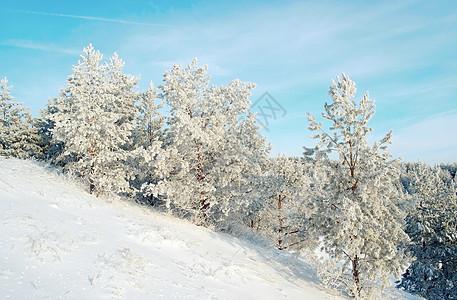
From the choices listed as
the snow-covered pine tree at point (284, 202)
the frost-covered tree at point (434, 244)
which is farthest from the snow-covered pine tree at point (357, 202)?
the frost-covered tree at point (434, 244)

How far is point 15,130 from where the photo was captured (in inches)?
881

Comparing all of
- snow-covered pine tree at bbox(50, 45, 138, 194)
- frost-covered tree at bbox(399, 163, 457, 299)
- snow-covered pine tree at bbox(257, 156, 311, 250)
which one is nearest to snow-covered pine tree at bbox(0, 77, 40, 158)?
snow-covered pine tree at bbox(50, 45, 138, 194)

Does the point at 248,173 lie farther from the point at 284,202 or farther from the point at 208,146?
the point at 284,202

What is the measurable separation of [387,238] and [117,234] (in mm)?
8392

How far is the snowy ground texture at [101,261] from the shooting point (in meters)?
4.23

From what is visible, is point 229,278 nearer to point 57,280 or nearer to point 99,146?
point 57,280

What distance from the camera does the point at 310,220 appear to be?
970 centimetres

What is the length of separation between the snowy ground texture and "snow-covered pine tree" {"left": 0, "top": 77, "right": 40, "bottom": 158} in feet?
48.8

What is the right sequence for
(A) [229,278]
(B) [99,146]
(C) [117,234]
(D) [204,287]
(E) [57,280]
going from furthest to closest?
(B) [99,146]
(C) [117,234]
(A) [229,278]
(D) [204,287]
(E) [57,280]

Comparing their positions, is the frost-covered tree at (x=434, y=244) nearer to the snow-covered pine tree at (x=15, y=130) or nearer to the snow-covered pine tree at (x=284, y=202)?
the snow-covered pine tree at (x=284, y=202)

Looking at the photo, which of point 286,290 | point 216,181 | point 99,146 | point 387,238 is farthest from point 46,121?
point 387,238

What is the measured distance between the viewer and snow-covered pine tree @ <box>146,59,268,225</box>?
44.9 ft

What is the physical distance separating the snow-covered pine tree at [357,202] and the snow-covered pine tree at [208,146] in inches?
205

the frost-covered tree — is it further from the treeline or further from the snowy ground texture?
the snowy ground texture
